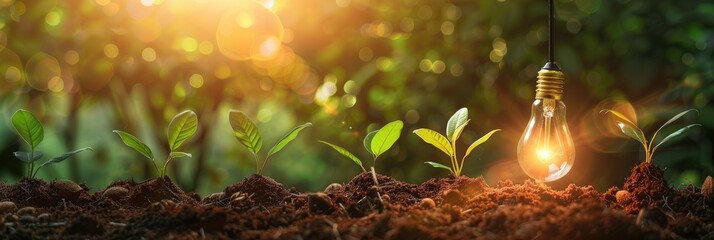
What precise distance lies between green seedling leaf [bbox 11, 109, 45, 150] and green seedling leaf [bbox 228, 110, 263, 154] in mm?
485

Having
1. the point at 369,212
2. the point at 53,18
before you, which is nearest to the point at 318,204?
the point at 369,212

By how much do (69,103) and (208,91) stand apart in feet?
2.48

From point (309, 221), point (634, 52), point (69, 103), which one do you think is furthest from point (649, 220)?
point (69, 103)

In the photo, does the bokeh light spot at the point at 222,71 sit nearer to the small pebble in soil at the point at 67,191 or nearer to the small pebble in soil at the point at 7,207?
the small pebble in soil at the point at 67,191

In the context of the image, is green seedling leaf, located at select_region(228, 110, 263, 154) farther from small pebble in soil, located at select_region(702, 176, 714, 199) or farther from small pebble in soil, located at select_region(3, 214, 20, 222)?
small pebble in soil, located at select_region(702, 176, 714, 199)

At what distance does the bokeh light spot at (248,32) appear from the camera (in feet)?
10.5

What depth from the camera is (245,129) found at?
1849mm

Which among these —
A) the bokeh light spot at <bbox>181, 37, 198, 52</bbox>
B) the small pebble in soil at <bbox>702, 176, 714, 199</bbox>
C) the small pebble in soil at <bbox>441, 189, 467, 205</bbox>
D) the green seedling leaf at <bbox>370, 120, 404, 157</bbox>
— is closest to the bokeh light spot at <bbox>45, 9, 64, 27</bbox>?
the bokeh light spot at <bbox>181, 37, 198, 52</bbox>

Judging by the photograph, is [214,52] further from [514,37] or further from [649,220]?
[649,220]

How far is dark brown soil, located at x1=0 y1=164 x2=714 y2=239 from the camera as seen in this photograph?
130cm

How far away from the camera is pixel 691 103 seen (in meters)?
2.97

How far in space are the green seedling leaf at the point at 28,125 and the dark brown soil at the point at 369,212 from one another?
0.11 m

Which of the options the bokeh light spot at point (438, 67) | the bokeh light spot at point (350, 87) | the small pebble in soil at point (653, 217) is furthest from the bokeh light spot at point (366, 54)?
the small pebble in soil at point (653, 217)

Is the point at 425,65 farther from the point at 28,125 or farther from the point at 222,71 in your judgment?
the point at 28,125
